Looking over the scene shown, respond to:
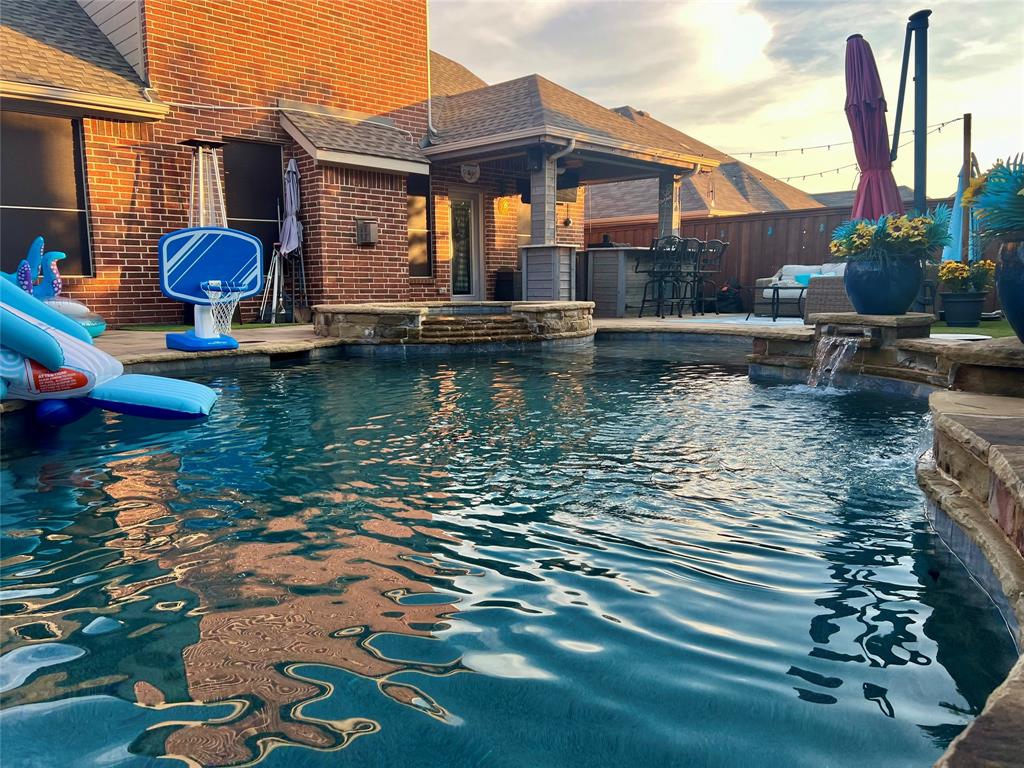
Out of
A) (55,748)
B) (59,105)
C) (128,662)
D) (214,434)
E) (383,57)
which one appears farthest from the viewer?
(383,57)

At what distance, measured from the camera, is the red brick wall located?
10.3 m

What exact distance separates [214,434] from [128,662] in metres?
2.89

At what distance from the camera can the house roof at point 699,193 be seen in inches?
808

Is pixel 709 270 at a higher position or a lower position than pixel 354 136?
lower

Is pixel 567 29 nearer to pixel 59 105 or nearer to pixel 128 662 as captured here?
pixel 59 105

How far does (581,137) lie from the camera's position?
11398 mm

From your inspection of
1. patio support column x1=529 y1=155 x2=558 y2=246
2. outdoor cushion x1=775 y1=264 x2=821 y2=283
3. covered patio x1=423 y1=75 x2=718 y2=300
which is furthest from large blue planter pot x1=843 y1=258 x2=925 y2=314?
outdoor cushion x1=775 y1=264 x2=821 y2=283

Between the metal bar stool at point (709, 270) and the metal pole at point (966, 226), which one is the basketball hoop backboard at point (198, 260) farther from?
the metal pole at point (966, 226)

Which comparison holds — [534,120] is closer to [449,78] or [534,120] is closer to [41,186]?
[449,78]

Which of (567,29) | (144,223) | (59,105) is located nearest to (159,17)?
(59,105)

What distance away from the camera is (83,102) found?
9.30 m

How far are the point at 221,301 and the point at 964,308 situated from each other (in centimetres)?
896

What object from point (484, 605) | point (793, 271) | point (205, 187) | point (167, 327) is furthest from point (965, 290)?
point (167, 327)

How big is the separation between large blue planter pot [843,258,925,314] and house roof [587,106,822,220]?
41.8 ft
